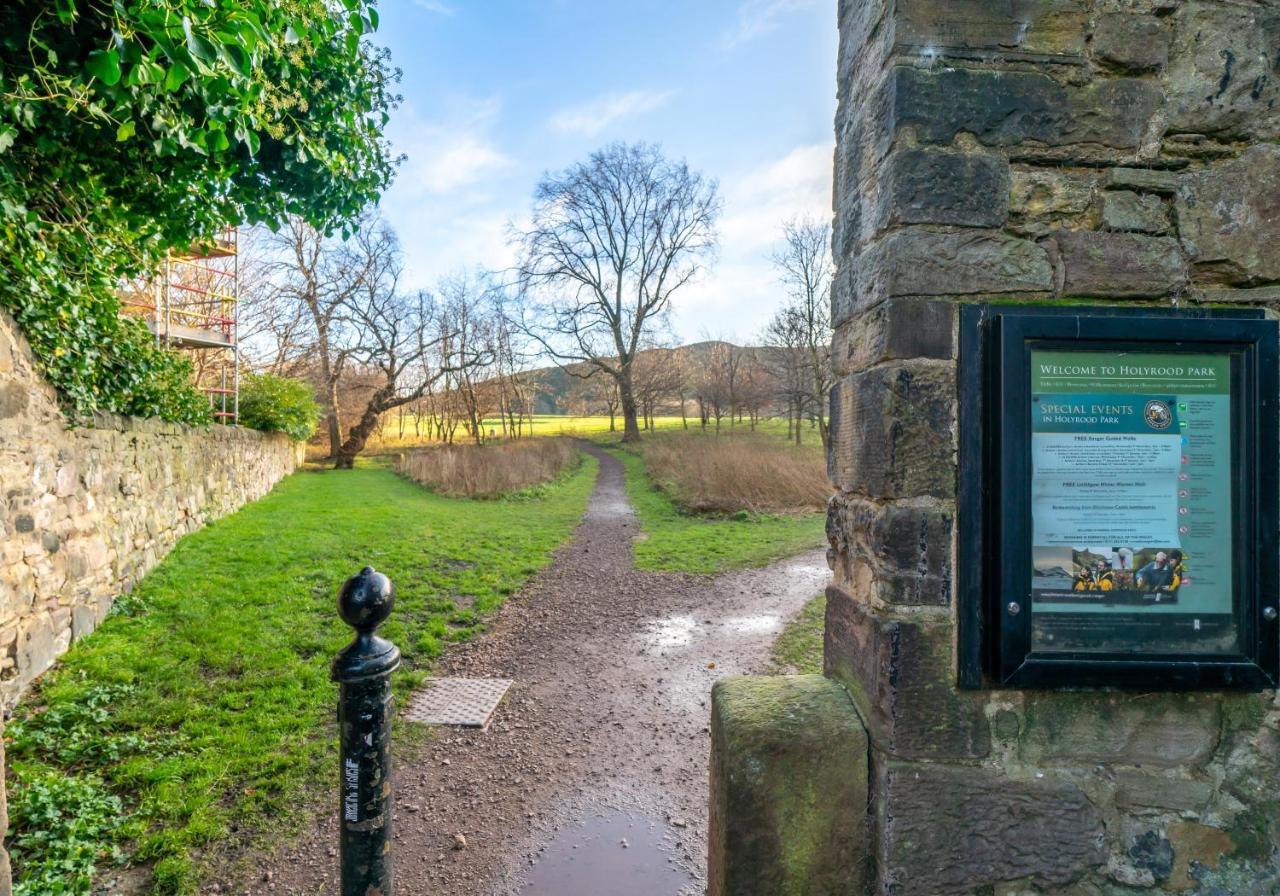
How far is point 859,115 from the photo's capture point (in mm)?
1961

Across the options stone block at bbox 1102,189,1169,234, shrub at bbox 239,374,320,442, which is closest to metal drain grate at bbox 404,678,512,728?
stone block at bbox 1102,189,1169,234

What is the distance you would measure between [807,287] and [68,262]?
20.3m

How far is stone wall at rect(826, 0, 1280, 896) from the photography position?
1.65 meters

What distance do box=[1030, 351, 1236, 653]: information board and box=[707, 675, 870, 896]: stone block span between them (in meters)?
0.62

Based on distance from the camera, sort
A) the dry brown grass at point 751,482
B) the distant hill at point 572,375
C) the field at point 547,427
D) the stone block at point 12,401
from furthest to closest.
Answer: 1. the distant hill at point 572,375
2. the field at point 547,427
3. the dry brown grass at point 751,482
4. the stone block at point 12,401

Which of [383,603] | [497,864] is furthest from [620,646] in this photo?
[383,603]

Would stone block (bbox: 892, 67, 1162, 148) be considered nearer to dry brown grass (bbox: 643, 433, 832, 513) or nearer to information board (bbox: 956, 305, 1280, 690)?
information board (bbox: 956, 305, 1280, 690)

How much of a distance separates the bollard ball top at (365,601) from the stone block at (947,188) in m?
1.78

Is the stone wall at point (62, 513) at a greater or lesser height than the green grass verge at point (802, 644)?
greater

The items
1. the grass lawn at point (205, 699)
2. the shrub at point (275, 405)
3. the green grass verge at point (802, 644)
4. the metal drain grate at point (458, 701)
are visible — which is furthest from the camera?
the shrub at point (275, 405)

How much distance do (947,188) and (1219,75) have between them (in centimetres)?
86

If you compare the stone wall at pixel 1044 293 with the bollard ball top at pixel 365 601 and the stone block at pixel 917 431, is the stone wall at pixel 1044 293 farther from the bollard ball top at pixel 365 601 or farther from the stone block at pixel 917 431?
the bollard ball top at pixel 365 601

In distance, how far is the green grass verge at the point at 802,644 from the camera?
5.22 metres

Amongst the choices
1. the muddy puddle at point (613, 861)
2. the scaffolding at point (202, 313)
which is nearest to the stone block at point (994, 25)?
the muddy puddle at point (613, 861)
